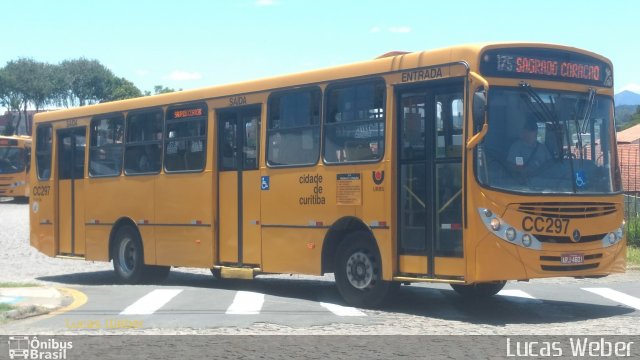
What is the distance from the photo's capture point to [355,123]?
1231 cm

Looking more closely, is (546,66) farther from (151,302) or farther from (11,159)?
(11,159)

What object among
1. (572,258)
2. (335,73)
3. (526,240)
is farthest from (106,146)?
(572,258)

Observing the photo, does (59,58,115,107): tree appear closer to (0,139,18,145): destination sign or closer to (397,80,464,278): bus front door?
(0,139,18,145): destination sign

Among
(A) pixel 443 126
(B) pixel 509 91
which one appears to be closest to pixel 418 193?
(A) pixel 443 126

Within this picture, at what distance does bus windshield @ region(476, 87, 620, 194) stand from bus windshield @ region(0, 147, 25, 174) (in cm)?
3916

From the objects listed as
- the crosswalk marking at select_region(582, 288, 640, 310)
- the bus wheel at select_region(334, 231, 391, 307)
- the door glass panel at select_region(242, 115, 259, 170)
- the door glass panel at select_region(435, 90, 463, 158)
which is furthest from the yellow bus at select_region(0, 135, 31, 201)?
the door glass panel at select_region(435, 90, 463, 158)

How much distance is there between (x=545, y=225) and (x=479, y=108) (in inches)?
65.2

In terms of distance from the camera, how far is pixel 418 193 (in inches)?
451

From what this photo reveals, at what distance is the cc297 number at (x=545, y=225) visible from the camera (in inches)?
423

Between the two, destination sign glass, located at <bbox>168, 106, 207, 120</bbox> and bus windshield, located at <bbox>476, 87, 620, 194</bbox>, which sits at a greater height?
destination sign glass, located at <bbox>168, 106, 207, 120</bbox>

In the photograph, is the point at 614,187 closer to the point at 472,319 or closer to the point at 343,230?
the point at 472,319

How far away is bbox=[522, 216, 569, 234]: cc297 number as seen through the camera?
1074 centimetres

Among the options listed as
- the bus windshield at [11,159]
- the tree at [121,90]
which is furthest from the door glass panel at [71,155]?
the tree at [121,90]

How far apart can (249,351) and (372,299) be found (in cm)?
339
